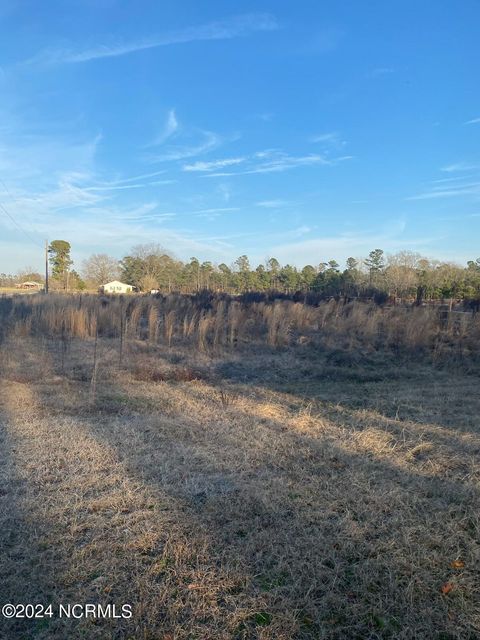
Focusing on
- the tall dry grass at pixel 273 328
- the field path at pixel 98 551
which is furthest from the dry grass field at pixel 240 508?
the tall dry grass at pixel 273 328

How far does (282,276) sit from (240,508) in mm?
34564

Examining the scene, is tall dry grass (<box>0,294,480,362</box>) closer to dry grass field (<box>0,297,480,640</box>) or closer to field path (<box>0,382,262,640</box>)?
dry grass field (<box>0,297,480,640</box>)

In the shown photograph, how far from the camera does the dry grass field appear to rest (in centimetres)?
194

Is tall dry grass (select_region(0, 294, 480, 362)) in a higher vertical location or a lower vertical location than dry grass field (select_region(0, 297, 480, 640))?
higher

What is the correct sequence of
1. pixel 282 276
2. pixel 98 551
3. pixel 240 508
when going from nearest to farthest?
pixel 98 551
pixel 240 508
pixel 282 276

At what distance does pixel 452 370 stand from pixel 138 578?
8057 millimetres

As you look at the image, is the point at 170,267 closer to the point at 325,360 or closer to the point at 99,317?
the point at 99,317

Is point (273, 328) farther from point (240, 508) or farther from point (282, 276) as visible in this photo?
point (282, 276)

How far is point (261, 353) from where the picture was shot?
1012 cm

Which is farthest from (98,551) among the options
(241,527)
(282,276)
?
(282,276)

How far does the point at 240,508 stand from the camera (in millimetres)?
2768

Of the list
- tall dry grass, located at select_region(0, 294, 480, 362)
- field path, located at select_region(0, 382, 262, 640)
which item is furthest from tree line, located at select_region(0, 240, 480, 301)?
field path, located at select_region(0, 382, 262, 640)

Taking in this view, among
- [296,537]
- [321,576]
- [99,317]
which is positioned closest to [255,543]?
[296,537]

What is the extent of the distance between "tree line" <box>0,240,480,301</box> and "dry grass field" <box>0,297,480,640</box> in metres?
11.9
